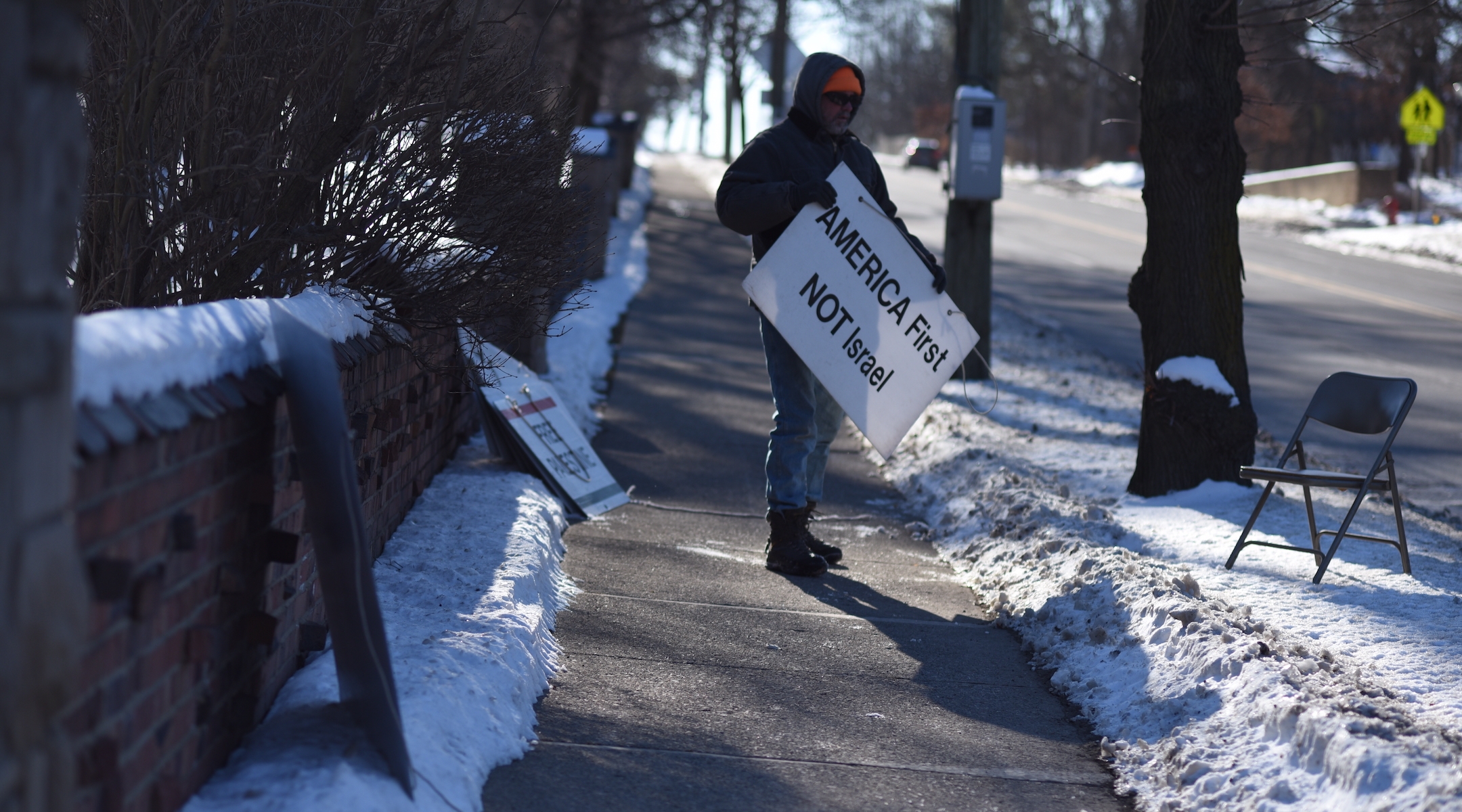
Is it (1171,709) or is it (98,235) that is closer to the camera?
Result: (1171,709)

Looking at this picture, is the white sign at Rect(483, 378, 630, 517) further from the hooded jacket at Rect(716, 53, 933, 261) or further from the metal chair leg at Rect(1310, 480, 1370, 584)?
the metal chair leg at Rect(1310, 480, 1370, 584)

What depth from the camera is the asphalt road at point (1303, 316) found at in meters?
9.88

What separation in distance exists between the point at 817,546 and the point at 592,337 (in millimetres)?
5520

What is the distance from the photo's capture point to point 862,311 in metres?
5.91

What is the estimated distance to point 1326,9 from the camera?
6.09 m

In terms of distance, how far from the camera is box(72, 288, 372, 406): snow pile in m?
2.28

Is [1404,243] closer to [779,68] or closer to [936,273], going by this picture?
[779,68]

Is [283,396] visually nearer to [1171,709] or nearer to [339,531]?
[339,531]

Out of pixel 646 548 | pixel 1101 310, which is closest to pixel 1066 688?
pixel 646 548

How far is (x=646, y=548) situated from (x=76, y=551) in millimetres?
4031

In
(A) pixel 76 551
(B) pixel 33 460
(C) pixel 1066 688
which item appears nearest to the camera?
(B) pixel 33 460

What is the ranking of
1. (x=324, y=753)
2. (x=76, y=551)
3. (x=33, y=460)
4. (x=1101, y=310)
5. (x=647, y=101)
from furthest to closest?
(x=647, y=101), (x=1101, y=310), (x=324, y=753), (x=76, y=551), (x=33, y=460)

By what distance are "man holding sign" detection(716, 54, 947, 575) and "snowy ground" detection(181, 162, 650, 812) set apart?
39.4 inches

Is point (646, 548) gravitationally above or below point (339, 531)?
below
